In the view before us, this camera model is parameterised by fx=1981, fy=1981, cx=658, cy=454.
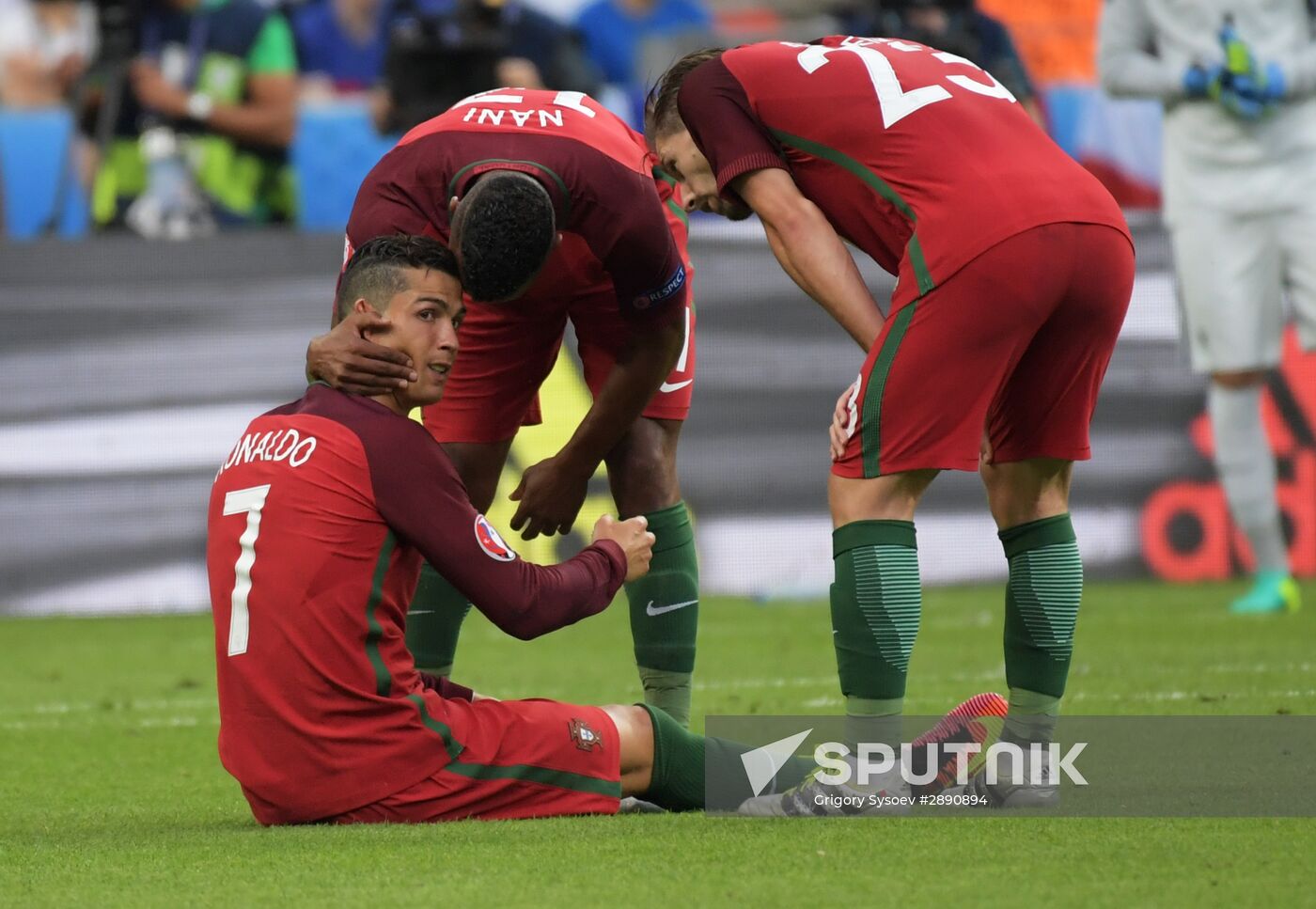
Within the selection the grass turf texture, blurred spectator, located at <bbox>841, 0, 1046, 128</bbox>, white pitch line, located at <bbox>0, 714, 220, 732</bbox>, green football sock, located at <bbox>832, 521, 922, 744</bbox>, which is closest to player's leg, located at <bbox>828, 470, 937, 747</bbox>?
green football sock, located at <bbox>832, 521, 922, 744</bbox>

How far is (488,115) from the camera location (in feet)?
15.3

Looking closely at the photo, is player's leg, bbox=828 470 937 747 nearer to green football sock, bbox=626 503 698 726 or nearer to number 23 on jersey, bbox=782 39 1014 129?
number 23 on jersey, bbox=782 39 1014 129

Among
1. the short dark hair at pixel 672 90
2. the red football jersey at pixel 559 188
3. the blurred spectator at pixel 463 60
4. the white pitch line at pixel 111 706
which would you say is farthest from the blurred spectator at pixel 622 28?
the short dark hair at pixel 672 90

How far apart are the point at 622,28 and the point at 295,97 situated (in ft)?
6.42

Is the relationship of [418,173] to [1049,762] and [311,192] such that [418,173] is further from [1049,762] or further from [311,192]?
[311,192]

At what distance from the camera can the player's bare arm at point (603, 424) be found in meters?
4.66

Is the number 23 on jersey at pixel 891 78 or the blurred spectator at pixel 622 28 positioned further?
the blurred spectator at pixel 622 28

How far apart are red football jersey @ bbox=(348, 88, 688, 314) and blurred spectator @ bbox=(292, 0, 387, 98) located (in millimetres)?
6376

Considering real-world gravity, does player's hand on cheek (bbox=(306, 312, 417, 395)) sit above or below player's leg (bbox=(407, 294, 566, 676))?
above

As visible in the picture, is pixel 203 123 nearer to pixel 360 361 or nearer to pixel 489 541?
pixel 360 361

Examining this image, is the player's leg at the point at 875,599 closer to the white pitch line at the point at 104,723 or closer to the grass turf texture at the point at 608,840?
the grass turf texture at the point at 608,840

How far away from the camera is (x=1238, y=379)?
27.2ft

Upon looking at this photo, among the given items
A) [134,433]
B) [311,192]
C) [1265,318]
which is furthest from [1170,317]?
[134,433]

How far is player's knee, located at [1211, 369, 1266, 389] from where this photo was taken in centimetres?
827
